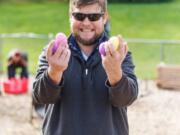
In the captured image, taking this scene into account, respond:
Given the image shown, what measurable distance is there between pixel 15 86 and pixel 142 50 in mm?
4332

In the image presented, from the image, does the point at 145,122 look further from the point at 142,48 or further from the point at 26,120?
the point at 142,48

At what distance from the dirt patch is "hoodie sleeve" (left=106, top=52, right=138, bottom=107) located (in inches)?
183

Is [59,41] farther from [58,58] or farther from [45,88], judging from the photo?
[45,88]

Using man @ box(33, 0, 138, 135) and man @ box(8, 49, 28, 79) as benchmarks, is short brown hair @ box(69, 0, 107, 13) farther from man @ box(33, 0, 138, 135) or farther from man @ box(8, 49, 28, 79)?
man @ box(8, 49, 28, 79)

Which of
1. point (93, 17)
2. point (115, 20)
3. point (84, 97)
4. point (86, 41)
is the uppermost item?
point (93, 17)

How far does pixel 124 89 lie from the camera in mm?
2672

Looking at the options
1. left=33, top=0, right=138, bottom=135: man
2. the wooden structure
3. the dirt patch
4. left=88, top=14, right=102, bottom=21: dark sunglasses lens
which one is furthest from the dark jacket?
the wooden structure

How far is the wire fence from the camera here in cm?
1224

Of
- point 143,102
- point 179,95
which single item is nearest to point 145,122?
point 143,102

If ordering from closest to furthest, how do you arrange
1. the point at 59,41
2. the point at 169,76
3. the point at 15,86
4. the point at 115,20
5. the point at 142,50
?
1. the point at 59,41
2. the point at 15,86
3. the point at 169,76
4. the point at 142,50
5. the point at 115,20

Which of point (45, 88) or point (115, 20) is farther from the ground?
point (45, 88)

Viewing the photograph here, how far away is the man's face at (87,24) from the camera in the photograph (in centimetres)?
278

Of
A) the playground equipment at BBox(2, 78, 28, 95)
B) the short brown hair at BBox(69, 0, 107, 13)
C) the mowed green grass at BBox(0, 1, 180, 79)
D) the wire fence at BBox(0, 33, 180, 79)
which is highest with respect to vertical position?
the short brown hair at BBox(69, 0, 107, 13)

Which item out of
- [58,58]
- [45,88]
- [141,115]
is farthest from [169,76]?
[58,58]
